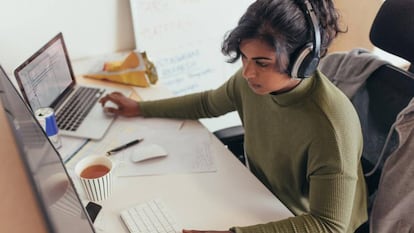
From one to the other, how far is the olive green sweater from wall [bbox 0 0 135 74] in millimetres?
643

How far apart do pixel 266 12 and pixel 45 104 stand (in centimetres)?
77

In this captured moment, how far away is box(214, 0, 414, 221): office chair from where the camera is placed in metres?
1.01

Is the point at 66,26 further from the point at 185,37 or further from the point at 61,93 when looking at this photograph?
the point at 185,37

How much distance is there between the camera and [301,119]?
1.00m

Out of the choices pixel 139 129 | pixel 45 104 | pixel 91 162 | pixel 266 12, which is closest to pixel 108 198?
pixel 91 162

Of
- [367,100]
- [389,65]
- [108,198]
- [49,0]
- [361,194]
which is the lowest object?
[361,194]

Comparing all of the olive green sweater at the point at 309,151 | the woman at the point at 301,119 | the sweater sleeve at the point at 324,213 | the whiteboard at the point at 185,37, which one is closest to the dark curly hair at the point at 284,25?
the woman at the point at 301,119

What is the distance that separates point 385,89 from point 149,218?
0.74 metres

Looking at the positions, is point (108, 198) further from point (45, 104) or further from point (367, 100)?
point (367, 100)

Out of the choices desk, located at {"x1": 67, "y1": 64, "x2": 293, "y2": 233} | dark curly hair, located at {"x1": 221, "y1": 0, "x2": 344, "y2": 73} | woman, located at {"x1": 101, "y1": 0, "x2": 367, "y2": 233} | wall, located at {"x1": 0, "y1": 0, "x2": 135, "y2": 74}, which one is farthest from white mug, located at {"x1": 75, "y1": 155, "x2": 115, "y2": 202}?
wall, located at {"x1": 0, "y1": 0, "x2": 135, "y2": 74}

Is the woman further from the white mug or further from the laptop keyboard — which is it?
the laptop keyboard

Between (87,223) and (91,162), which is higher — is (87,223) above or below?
above

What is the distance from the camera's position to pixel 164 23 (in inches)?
66.7

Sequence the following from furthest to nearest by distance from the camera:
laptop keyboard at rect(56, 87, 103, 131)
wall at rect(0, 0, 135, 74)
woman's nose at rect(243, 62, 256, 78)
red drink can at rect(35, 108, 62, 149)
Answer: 1. wall at rect(0, 0, 135, 74)
2. laptop keyboard at rect(56, 87, 103, 131)
3. red drink can at rect(35, 108, 62, 149)
4. woman's nose at rect(243, 62, 256, 78)
